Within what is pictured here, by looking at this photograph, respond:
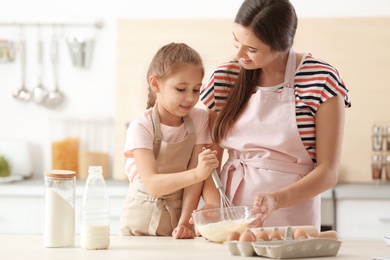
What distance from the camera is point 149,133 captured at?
2205 millimetres

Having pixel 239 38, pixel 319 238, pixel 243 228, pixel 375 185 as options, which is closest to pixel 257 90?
pixel 239 38

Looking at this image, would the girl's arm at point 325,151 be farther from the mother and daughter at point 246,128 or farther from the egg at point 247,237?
the egg at point 247,237

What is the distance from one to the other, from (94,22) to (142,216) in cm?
218

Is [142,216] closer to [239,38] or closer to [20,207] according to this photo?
[239,38]

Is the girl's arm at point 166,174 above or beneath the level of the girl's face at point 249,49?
beneath

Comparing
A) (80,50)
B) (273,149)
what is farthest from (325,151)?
(80,50)

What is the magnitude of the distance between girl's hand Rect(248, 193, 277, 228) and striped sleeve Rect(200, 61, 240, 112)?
40 cm

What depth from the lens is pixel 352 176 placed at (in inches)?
156

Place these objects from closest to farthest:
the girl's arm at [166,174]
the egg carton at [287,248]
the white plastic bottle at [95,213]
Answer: the egg carton at [287,248]
the white plastic bottle at [95,213]
the girl's arm at [166,174]

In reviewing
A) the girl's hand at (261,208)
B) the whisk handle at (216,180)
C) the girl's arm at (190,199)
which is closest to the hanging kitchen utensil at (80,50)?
the girl's arm at (190,199)

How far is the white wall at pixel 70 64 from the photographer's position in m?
4.21

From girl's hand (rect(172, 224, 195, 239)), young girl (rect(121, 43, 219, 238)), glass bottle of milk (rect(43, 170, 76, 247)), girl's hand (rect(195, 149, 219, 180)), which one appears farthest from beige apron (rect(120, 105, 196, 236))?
glass bottle of milk (rect(43, 170, 76, 247))

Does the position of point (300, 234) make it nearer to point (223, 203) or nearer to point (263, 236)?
point (263, 236)

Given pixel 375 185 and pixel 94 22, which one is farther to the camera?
pixel 94 22
